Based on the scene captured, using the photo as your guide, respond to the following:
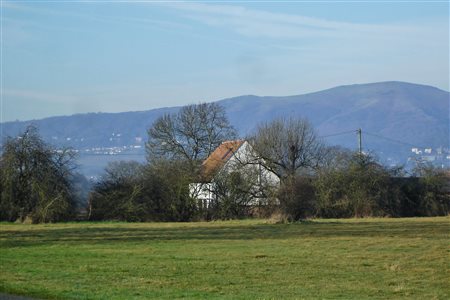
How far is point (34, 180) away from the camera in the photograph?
5656 centimetres

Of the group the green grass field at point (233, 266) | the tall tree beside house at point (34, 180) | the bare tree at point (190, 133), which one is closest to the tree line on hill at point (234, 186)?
the tall tree beside house at point (34, 180)

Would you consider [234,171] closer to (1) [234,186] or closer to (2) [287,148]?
(1) [234,186]

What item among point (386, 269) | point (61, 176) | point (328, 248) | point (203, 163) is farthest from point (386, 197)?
point (386, 269)

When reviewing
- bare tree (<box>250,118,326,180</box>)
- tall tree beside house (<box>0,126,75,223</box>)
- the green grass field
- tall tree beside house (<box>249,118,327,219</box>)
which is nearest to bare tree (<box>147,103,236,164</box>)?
tall tree beside house (<box>249,118,327,219</box>)

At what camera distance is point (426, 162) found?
215 feet

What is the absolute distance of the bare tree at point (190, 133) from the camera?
6744 cm

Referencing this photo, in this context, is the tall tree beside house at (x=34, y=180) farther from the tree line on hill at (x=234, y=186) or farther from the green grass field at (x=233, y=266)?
the green grass field at (x=233, y=266)

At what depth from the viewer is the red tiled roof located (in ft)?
200

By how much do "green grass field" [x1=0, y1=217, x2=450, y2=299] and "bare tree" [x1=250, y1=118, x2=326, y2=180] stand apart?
1037 inches

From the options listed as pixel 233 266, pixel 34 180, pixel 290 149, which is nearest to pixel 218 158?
pixel 290 149

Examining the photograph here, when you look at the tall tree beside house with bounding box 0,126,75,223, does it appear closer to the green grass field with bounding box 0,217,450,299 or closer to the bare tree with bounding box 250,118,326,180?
the bare tree with bounding box 250,118,326,180

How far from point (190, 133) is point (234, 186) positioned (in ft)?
38.2

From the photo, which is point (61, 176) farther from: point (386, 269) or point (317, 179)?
point (386, 269)

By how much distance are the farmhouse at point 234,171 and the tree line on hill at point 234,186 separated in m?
0.13
